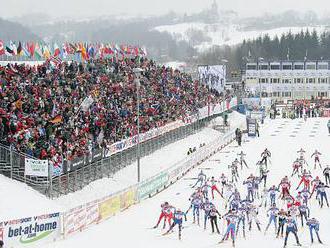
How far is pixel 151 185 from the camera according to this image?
38.4 metres

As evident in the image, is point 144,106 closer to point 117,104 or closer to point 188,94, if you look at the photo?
point 117,104

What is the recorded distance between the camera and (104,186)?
1508 inches

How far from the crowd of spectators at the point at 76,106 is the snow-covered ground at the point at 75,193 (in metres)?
1.97

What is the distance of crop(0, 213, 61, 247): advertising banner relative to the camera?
25.5 metres

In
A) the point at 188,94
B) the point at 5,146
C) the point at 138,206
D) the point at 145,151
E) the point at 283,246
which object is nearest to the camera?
the point at 283,246

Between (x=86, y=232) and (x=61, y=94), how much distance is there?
1449 centimetres

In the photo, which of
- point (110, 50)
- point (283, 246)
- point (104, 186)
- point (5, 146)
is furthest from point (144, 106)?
point (283, 246)

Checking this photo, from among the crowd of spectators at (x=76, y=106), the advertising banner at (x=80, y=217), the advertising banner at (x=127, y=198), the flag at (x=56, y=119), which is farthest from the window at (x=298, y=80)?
the advertising banner at (x=80, y=217)

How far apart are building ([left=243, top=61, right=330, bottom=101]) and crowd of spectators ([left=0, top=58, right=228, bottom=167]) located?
188ft

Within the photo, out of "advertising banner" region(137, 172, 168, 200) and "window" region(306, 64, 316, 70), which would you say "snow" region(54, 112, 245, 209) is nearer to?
"advertising banner" region(137, 172, 168, 200)

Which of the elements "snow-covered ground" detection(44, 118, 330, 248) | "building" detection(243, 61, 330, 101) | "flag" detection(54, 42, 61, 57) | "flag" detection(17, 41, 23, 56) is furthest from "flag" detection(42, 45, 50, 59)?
"building" detection(243, 61, 330, 101)

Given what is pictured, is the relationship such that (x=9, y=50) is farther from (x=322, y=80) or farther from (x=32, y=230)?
(x=322, y=80)

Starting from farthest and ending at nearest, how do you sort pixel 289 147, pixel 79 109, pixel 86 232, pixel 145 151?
1. pixel 289 147
2. pixel 145 151
3. pixel 79 109
4. pixel 86 232

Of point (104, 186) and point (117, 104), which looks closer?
point (104, 186)
